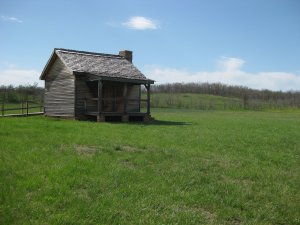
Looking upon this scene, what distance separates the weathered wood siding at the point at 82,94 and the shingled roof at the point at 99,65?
0.87 m

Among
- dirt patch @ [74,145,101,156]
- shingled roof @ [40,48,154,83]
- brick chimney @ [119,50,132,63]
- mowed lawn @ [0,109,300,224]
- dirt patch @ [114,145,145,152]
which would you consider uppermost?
brick chimney @ [119,50,132,63]

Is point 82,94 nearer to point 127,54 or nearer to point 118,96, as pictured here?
point 118,96

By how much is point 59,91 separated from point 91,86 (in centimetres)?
262

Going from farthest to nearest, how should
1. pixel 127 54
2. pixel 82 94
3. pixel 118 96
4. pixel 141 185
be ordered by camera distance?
1. pixel 127 54
2. pixel 118 96
3. pixel 82 94
4. pixel 141 185

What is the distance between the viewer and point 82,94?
2570 cm

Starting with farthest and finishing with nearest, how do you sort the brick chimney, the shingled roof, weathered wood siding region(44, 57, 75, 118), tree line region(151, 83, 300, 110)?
1. tree line region(151, 83, 300, 110)
2. the brick chimney
3. weathered wood siding region(44, 57, 75, 118)
4. the shingled roof

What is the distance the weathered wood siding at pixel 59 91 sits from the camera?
25.8 metres

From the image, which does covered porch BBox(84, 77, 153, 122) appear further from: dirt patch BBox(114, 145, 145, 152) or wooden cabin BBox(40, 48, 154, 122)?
dirt patch BBox(114, 145, 145, 152)

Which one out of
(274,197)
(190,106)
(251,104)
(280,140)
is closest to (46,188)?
(274,197)

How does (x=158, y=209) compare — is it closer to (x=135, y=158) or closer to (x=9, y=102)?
(x=135, y=158)

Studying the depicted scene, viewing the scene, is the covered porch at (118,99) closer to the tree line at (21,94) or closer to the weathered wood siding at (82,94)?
the weathered wood siding at (82,94)

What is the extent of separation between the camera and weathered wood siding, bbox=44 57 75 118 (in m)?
25.8

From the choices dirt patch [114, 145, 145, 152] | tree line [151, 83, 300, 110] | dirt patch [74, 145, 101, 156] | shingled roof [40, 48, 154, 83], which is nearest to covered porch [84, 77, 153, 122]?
shingled roof [40, 48, 154, 83]

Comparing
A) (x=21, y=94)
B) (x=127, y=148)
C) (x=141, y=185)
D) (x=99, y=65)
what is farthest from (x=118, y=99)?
(x=21, y=94)
